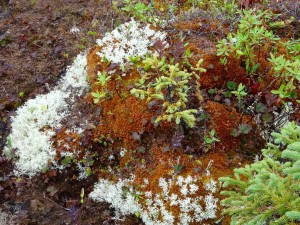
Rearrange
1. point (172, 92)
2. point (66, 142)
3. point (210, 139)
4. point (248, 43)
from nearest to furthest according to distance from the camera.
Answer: point (172, 92)
point (210, 139)
point (248, 43)
point (66, 142)

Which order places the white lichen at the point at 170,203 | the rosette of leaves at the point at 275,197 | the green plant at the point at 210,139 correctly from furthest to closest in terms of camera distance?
the green plant at the point at 210,139 → the white lichen at the point at 170,203 → the rosette of leaves at the point at 275,197

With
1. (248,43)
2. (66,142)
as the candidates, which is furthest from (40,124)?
(248,43)

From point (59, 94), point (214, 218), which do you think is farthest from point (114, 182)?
point (59, 94)

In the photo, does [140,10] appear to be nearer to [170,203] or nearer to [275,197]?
[170,203]

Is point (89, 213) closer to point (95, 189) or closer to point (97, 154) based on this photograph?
point (95, 189)

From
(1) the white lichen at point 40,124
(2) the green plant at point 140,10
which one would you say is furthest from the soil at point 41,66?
(2) the green plant at point 140,10

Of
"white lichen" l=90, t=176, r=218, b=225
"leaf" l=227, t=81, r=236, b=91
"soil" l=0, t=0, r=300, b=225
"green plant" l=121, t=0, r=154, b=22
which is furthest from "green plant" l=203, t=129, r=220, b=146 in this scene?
"green plant" l=121, t=0, r=154, b=22

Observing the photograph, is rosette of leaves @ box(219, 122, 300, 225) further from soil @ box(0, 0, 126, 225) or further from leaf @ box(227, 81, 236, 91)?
soil @ box(0, 0, 126, 225)

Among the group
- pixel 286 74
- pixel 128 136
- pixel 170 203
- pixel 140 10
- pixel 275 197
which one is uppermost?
pixel 140 10

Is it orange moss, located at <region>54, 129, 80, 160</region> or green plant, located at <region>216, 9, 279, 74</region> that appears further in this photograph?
orange moss, located at <region>54, 129, 80, 160</region>

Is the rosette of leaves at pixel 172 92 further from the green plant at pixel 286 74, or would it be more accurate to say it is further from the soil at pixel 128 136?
the green plant at pixel 286 74

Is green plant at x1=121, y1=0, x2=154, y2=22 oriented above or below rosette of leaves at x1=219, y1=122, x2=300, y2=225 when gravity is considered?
above
